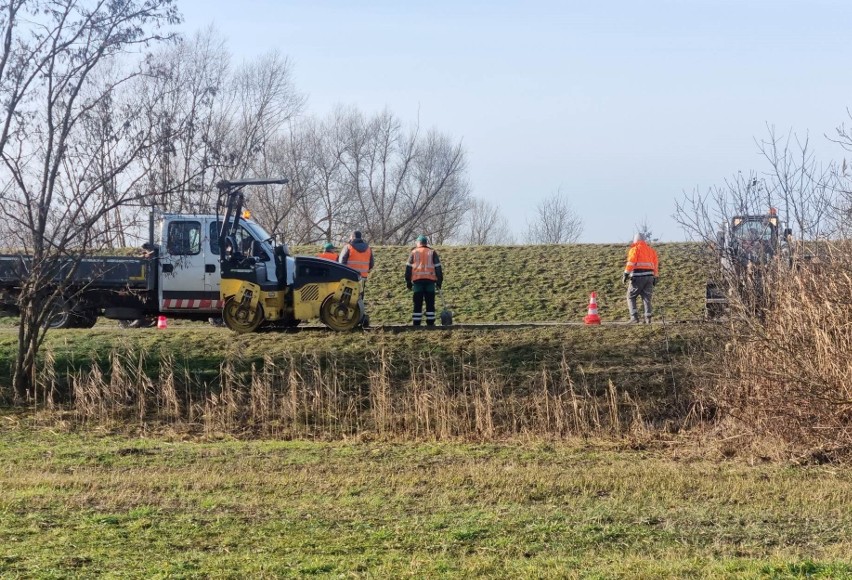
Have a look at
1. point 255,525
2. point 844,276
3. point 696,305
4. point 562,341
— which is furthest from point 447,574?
point 696,305

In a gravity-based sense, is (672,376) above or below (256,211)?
below

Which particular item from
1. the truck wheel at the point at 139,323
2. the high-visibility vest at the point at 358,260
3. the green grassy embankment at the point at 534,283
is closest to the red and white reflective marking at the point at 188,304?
the truck wheel at the point at 139,323

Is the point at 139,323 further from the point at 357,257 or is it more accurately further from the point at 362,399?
the point at 362,399

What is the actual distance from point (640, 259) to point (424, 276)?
4.23 m

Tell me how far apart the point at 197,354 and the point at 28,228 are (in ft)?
12.2

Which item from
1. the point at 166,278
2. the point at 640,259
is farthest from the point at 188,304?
the point at 640,259

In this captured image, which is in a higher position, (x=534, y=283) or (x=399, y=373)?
(x=534, y=283)

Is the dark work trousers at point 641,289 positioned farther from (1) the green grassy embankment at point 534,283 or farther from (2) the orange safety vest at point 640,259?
(1) the green grassy embankment at point 534,283

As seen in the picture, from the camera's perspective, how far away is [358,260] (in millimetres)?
20172

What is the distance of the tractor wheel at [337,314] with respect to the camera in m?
18.9

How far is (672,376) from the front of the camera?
16875 millimetres

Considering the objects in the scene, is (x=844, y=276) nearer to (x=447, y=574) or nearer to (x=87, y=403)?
(x=447, y=574)

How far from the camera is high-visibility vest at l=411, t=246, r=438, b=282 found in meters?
19.7

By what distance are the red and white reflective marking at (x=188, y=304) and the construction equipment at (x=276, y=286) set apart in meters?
1.67
